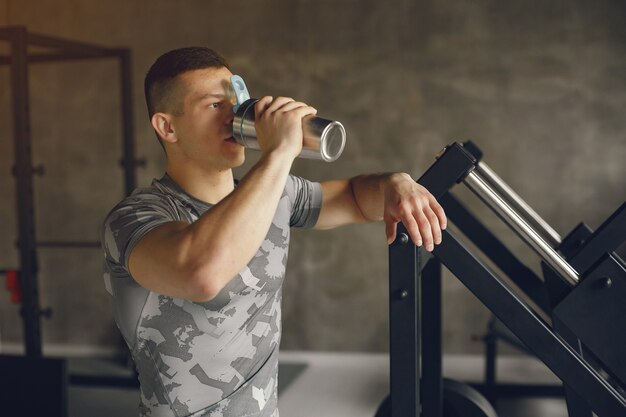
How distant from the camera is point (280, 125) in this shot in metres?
1.02

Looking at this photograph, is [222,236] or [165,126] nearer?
[222,236]

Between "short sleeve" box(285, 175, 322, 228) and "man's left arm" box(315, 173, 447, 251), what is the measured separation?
18 mm

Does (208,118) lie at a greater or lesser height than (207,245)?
greater

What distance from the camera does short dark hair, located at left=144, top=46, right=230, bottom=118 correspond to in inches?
47.1

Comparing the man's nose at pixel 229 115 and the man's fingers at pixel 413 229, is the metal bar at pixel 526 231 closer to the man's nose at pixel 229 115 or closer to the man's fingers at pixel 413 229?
the man's fingers at pixel 413 229

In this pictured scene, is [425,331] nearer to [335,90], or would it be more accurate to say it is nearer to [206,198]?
[206,198]

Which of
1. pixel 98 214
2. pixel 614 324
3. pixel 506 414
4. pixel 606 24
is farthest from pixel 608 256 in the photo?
pixel 98 214

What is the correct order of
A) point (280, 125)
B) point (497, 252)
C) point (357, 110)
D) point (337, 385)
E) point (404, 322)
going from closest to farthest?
point (280, 125)
point (404, 322)
point (497, 252)
point (337, 385)
point (357, 110)

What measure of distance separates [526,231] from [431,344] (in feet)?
1.99

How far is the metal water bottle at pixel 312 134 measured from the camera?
101cm

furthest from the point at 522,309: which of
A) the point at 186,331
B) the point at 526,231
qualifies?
the point at 186,331

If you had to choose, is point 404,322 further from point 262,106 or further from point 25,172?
point 25,172

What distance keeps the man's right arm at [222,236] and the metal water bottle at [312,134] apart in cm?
2

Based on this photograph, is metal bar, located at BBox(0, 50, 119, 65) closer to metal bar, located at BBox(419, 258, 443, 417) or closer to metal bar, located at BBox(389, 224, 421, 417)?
metal bar, located at BBox(419, 258, 443, 417)
